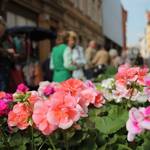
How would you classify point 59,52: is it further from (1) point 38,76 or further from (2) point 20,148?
(2) point 20,148

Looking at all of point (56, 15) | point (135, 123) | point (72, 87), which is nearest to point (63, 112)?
point (135, 123)

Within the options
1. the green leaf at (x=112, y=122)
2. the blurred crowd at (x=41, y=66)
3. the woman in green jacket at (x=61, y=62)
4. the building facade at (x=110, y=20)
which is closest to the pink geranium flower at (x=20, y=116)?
the green leaf at (x=112, y=122)

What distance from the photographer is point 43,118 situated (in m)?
2.20

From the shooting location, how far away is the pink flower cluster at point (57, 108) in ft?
7.05

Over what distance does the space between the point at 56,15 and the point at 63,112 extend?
22.5 meters

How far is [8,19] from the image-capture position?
17.2 m

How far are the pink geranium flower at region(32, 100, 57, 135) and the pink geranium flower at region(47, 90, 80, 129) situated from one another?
0.02 m

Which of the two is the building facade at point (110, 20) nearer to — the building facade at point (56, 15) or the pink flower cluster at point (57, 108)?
the building facade at point (56, 15)

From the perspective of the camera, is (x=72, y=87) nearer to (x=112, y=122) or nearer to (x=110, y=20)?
(x=112, y=122)

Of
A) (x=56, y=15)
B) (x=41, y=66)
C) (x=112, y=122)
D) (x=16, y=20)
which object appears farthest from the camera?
(x=56, y=15)

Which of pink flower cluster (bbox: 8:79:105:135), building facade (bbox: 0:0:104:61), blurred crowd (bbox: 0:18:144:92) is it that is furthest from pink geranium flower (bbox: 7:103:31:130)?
building facade (bbox: 0:0:104:61)

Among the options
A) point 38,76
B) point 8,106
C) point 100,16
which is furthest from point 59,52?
point 100,16

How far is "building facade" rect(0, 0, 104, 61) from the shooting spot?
18.2 meters

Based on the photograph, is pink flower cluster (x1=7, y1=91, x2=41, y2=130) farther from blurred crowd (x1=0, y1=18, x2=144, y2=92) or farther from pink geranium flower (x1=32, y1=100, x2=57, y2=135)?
blurred crowd (x1=0, y1=18, x2=144, y2=92)
